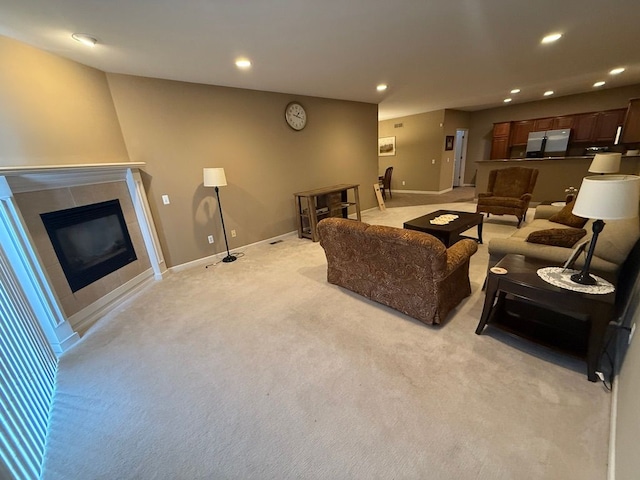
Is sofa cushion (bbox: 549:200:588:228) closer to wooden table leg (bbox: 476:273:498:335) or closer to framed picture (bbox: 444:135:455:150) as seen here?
wooden table leg (bbox: 476:273:498:335)

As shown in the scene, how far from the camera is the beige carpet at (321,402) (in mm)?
1237

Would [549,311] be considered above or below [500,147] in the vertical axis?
below

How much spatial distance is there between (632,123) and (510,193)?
3.55 m

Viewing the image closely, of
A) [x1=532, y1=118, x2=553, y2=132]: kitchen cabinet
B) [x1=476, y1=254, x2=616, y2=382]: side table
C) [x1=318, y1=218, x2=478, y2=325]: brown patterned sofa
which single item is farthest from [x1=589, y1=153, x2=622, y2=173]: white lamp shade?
[x1=532, y1=118, x2=553, y2=132]: kitchen cabinet

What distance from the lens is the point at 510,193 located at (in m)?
4.92

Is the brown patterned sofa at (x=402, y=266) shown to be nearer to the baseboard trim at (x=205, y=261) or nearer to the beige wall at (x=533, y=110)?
the baseboard trim at (x=205, y=261)

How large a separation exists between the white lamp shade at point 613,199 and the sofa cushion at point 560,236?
2.41ft

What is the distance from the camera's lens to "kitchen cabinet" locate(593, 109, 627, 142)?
6.14 metres

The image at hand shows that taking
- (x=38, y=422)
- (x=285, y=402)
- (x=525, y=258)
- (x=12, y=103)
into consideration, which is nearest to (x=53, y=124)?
(x=12, y=103)

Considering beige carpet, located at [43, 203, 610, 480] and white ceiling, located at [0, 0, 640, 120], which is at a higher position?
white ceiling, located at [0, 0, 640, 120]

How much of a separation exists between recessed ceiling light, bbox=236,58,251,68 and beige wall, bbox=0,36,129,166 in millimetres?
1478

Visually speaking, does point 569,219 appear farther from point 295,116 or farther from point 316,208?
point 295,116

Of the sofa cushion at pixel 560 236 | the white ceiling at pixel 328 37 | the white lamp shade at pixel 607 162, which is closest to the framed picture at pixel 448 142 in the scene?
the white ceiling at pixel 328 37

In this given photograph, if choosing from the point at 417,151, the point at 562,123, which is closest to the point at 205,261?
the point at 417,151
